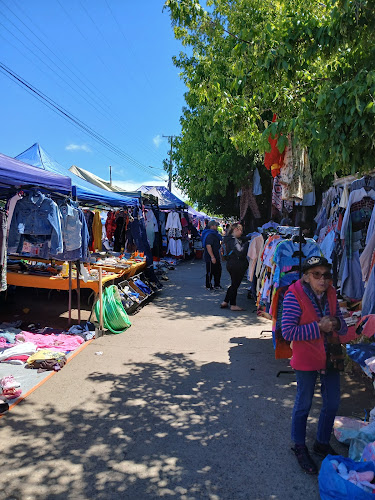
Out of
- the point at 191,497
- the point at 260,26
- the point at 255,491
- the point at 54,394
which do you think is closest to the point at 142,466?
the point at 191,497

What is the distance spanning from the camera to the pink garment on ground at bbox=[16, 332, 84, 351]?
5.45 meters

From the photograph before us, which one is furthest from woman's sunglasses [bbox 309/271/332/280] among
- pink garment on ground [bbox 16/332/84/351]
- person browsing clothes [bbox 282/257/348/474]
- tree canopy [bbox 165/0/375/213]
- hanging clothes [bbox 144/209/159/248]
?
hanging clothes [bbox 144/209/159/248]

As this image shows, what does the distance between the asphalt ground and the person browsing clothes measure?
45cm

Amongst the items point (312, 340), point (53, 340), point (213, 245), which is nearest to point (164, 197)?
point (213, 245)

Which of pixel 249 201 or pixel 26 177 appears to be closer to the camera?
pixel 26 177

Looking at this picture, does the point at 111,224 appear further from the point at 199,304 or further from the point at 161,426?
the point at 161,426

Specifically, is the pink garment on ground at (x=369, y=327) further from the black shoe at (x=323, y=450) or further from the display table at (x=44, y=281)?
the display table at (x=44, y=281)

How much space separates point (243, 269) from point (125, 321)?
3.00 meters

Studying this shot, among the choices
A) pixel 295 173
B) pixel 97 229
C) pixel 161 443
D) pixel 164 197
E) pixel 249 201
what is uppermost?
pixel 164 197

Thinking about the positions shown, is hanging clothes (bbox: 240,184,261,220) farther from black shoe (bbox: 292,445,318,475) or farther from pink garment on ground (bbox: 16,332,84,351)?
black shoe (bbox: 292,445,318,475)

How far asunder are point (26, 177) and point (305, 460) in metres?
4.50

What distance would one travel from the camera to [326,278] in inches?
111

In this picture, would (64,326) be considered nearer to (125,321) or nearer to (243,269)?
(125,321)

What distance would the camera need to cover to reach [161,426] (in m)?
3.50
